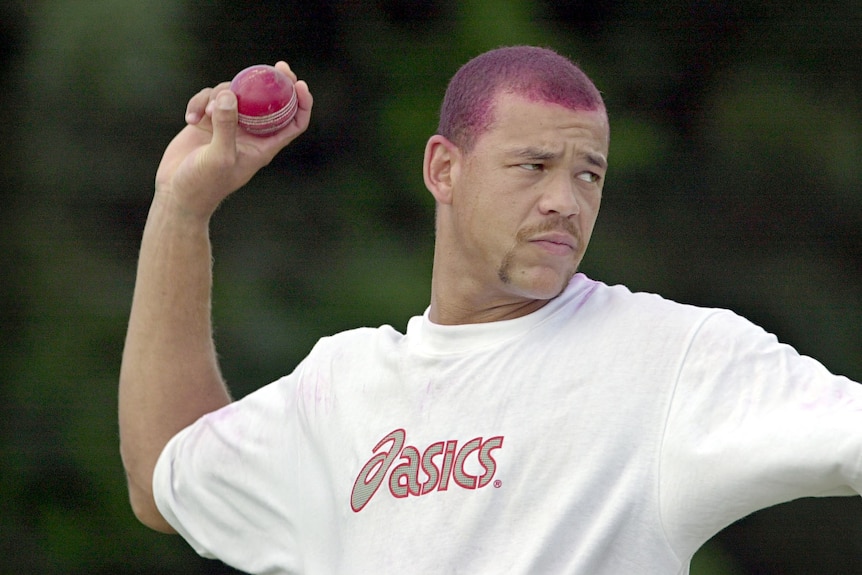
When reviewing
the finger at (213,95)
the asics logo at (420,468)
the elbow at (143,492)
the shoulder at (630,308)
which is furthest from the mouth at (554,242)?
the elbow at (143,492)

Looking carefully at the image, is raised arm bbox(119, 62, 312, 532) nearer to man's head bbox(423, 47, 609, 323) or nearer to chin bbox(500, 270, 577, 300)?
man's head bbox(423, 47, 609, 323)

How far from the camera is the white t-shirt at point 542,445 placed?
260 cm

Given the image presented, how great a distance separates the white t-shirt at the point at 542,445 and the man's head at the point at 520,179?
8 centimetres

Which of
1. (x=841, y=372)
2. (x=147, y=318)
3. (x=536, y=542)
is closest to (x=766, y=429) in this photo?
(x=536, y=542)

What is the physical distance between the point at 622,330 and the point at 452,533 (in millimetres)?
489

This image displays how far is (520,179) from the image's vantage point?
9.61ft

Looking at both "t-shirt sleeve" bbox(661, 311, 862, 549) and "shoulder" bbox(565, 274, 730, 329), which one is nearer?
"t-shirt sleeve" bbox(661, 311, 862, 549)

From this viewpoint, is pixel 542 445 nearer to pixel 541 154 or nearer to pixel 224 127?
pixel 541 154

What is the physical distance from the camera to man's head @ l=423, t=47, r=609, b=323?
2.92 m

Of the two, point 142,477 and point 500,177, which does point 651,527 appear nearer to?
point 500,177

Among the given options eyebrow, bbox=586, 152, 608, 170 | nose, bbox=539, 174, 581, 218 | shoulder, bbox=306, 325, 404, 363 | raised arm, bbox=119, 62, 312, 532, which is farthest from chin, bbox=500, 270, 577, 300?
raised arm, bbox=119, 62, 312, 532

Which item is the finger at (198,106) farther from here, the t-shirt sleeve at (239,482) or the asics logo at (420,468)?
the asics logo at (420,468)

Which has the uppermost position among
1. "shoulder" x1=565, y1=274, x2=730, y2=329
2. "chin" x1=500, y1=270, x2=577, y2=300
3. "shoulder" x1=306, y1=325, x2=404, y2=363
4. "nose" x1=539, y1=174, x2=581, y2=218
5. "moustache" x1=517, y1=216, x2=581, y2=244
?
"nose" x1=539, y1=174, x2=581, y2=218

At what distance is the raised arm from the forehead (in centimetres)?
58
